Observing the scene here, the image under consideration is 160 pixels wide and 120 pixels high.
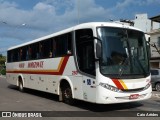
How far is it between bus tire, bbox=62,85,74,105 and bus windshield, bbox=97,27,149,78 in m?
2.69

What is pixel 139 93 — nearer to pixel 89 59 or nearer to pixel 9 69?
pixel 89 59

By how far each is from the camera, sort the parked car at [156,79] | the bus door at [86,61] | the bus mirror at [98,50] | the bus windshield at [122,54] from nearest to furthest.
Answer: the bus mirror at [98,50] → the bus windshield at [122,54] → the bus door at [86,61] → the parked car at [156,79]

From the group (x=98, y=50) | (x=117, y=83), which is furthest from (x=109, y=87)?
(x=98, y=50)

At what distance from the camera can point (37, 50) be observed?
683 inches

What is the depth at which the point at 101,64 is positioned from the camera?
11.2 meters

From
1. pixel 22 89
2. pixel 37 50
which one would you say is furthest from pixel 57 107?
pixel 22 89

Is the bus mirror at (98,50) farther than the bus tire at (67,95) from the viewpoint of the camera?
No

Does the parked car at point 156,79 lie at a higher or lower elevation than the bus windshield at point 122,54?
lower

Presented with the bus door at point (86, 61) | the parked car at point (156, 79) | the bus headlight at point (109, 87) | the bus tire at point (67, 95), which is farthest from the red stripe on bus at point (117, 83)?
the parked car at point (156, 79)

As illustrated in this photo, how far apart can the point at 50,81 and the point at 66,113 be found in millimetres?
4320

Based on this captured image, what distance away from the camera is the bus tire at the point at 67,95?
43.8 ft

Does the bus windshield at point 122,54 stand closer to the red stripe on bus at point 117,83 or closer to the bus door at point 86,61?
the red stripe on bus at point 117,83

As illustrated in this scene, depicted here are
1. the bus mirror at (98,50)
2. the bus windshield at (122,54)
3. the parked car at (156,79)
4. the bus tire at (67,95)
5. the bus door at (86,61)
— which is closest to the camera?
the bus mirror at (98,50)

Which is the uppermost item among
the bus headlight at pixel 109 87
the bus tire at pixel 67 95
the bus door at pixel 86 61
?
the bus door at pixel 86 61
